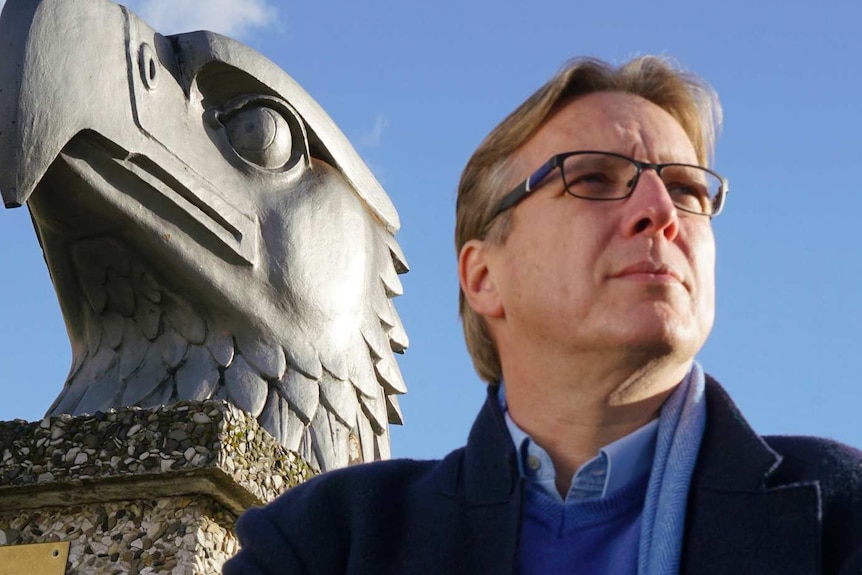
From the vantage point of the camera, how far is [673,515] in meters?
1.42

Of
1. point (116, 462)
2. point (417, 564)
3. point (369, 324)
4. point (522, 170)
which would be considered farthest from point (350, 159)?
point (417, 564)

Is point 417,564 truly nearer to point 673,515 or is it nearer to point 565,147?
point 673,515

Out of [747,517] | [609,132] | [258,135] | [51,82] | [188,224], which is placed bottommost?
[747,517]

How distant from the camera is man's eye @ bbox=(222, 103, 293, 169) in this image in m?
3.67

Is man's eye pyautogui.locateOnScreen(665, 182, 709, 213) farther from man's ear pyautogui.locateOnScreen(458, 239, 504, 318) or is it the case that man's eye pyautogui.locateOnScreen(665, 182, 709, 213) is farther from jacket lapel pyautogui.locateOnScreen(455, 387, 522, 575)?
jacket lapel pyautogui.locateOnScreen(455, 387, 522, 575)

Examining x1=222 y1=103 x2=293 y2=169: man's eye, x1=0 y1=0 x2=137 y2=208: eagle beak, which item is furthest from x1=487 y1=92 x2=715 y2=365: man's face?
x1=222 y1=103 x2=293 y2=169: man's eye

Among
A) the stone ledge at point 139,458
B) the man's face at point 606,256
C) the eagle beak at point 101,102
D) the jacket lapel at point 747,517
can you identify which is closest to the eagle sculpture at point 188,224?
the eagle beak at point 101,102

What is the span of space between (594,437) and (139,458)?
1.42 m

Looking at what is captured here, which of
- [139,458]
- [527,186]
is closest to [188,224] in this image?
[139,458]

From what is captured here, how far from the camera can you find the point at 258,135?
12.1 feet

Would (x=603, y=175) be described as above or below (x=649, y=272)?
above

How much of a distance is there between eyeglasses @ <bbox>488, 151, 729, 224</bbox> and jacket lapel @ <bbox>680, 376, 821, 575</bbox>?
0.35 meters

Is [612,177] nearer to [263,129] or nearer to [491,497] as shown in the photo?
[491,497]

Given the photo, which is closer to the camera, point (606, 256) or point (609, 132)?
point (606, 256)
